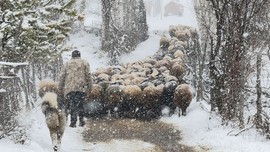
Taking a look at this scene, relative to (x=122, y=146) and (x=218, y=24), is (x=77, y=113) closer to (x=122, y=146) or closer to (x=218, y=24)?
(x=122, y=146)

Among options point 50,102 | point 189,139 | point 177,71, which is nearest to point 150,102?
point 189,139

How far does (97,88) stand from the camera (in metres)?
12.1

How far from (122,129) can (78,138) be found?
1.35 meters

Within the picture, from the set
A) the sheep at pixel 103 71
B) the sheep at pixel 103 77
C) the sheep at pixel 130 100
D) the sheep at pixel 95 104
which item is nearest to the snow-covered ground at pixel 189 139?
the sheep at pixel 130 100

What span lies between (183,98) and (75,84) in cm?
266

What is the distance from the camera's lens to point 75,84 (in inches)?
409

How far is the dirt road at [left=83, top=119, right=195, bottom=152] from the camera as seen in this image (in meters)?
9.02

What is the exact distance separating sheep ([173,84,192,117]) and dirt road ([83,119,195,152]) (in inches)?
25.7

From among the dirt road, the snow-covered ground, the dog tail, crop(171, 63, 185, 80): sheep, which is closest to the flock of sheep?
the snow-covered ground

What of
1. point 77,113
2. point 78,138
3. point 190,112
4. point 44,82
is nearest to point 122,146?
point 78,138

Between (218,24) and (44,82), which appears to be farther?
A: (44,82)

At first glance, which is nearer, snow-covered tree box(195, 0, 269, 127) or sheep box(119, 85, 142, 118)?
snow-covered tree box(195, 0, 269, 127)

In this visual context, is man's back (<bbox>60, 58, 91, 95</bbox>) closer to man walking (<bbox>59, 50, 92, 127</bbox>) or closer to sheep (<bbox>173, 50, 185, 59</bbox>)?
man walking (<bbox>59, 50, 92, 127</bbox>)

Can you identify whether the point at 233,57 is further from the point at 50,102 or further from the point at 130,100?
the point at 50,102
